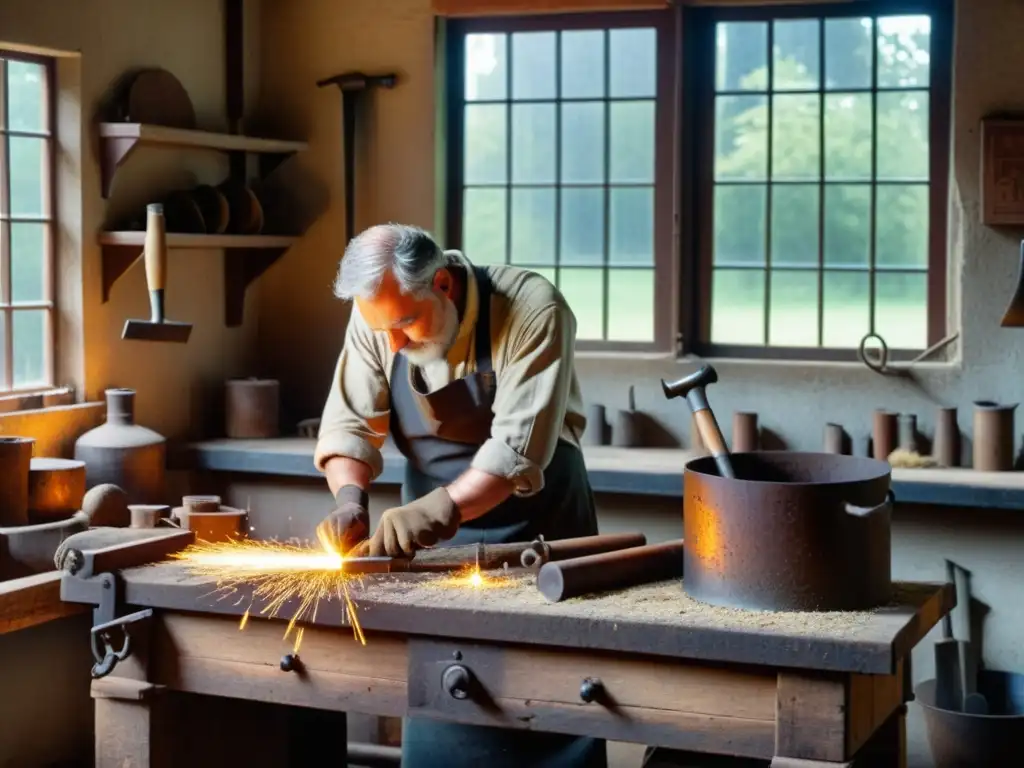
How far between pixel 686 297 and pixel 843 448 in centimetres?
81

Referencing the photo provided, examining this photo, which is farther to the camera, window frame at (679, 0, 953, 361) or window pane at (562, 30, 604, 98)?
A: window pane at (562, 30, 604, 98)

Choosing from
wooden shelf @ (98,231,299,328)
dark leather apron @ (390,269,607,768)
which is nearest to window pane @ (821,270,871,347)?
dark leather apron @ (390,269,607,768)

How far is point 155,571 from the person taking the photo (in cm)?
335

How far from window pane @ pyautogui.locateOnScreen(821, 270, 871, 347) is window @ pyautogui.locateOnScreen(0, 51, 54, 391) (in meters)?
2.73

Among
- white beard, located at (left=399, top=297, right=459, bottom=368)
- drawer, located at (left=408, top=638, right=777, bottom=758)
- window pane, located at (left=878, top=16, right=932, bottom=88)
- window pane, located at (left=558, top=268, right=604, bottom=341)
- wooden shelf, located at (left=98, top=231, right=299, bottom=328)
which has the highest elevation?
window pane, located at (left=878, top=16, right=932, bottom=88)

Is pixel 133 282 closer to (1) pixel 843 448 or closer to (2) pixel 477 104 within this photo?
(2) pixel 477 104

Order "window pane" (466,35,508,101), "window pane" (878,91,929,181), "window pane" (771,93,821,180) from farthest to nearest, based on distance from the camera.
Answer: "window pane" (466,35,508,101) → "window pane" (771,93,821,180) → "window pane" (878,91,929,181)

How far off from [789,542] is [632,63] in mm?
3138

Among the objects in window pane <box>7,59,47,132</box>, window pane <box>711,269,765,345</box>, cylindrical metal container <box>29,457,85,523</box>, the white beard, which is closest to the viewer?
the white beard

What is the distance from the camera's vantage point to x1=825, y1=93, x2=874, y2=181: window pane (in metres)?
5.42

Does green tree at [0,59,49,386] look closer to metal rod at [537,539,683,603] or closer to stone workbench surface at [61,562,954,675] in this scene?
stone workbench surface at [61,562,954,675]

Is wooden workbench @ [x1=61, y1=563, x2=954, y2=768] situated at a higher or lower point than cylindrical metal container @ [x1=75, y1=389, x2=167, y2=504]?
lower

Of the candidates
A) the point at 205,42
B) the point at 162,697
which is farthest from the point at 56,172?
the point at 162,697

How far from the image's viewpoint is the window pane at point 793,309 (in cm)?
554
